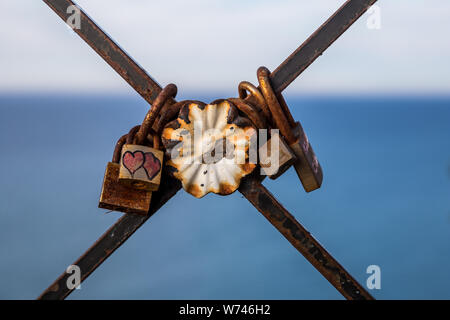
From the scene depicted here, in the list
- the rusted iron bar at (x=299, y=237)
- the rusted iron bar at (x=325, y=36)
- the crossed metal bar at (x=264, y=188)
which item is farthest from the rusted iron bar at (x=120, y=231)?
the rusted iron bar at (x=325, y=36)

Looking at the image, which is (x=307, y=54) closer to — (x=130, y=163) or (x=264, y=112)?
(x=264, y=112)

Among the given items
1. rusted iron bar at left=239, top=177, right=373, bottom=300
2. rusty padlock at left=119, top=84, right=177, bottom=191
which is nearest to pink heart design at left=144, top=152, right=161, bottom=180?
rusty padlock at left=119, top=84, right=177, bottom=191

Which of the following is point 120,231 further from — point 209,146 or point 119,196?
point 209,146

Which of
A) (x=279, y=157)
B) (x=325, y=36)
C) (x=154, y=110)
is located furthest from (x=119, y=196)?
(x=325, y=36)

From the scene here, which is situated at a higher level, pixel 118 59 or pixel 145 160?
pixel 118 59
